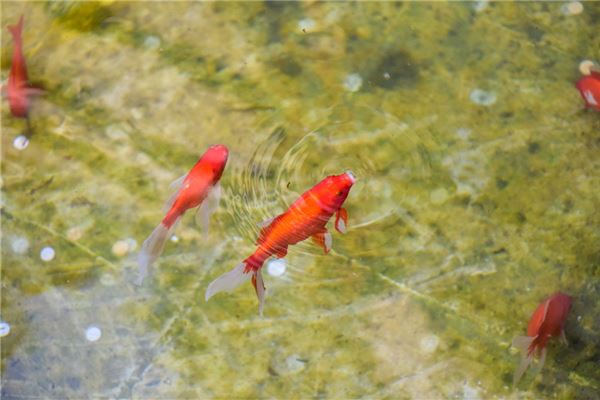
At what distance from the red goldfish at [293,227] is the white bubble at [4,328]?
1.17m

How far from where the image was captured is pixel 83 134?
170 inches

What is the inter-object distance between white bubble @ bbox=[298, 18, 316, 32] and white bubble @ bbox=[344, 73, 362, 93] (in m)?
0.46

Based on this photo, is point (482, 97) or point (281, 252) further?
point (482, 97)

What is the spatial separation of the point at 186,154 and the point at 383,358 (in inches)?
67.5

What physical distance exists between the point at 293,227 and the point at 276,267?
0.42 metres

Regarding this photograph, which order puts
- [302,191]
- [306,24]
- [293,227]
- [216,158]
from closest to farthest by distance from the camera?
[293,227] → [216,158] → [302,191] → [306,24]

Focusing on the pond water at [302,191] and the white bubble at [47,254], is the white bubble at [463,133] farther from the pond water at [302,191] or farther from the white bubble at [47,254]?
the white bubble at [47,254]

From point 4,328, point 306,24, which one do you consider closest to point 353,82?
point 306,24

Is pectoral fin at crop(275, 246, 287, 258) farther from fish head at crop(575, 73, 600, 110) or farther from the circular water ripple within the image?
fish head at crop(575, 73, 600, 110)

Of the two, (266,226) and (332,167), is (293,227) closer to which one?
(266,226)

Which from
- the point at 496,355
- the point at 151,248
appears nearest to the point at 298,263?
the point at 151,248

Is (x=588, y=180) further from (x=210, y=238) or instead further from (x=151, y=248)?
(x=151, y=248)

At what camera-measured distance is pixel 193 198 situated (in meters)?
3.87

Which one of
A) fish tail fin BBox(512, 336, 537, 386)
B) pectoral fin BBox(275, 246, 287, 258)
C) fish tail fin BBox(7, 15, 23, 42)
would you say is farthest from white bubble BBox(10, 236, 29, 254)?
fish tail fin BBox(512, 336, 537, 386)
